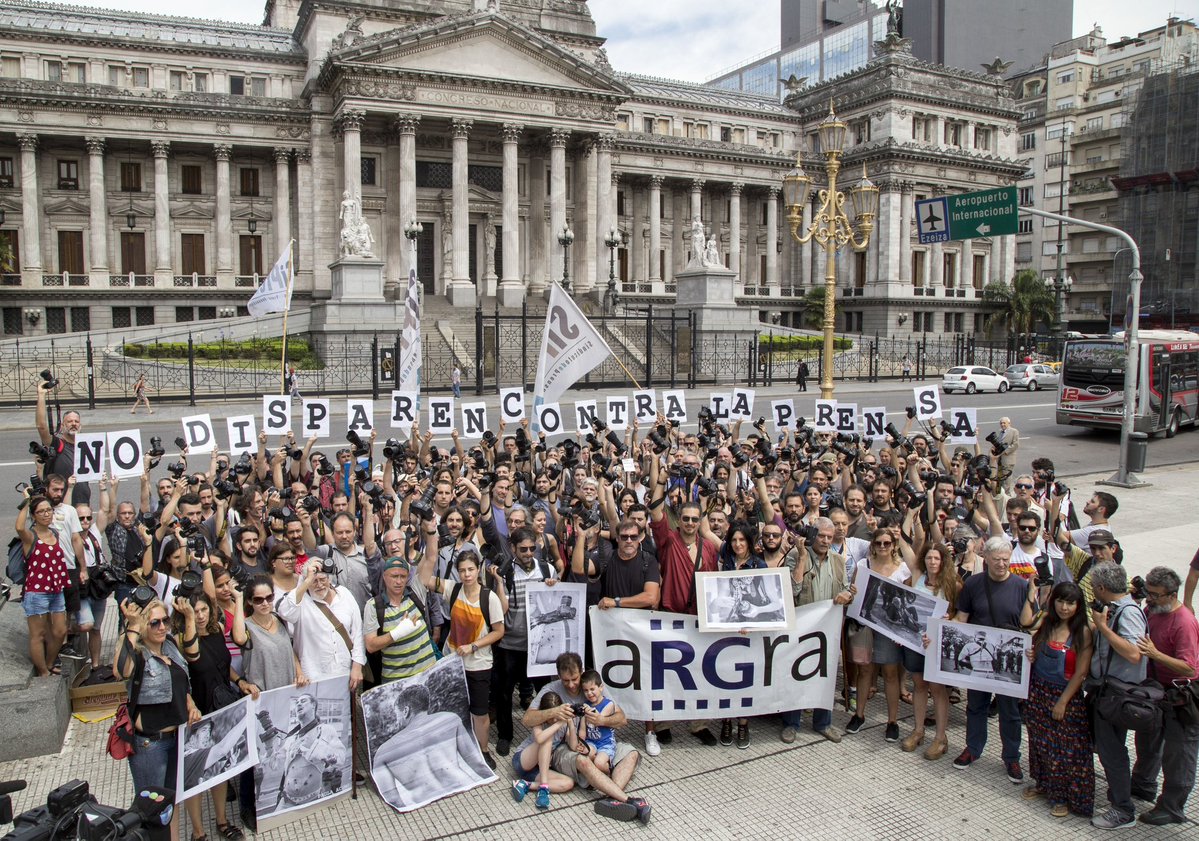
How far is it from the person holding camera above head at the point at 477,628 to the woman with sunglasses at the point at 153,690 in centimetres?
199

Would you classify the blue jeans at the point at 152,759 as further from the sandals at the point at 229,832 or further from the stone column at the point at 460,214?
the stone column at the point at 460,214

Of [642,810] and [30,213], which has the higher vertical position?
[30,213]

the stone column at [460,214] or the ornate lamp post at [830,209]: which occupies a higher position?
the stone column at [460,214]

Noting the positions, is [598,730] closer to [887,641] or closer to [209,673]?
[887,641]

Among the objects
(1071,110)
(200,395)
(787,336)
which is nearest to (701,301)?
(787,336)

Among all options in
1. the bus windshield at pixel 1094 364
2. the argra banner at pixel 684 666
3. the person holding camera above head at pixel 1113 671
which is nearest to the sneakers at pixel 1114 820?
the person holding camera above head at pixel 1113 671

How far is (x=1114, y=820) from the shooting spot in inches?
250

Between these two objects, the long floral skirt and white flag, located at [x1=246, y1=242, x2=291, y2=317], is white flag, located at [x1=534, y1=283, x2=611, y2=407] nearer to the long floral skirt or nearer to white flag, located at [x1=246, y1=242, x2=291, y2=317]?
the long floral skirt

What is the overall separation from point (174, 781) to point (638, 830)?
124 inches

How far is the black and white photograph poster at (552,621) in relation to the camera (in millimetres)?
7527

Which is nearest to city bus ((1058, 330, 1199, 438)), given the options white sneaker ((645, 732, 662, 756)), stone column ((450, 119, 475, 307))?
white sneaker ((645, 732, 662, 756))

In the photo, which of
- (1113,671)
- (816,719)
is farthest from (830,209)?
(1113,671)

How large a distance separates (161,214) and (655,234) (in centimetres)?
3117

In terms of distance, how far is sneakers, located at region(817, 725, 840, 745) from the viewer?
7.72m
